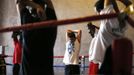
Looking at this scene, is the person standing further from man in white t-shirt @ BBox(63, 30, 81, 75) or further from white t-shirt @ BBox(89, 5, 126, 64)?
man in white t-shirt @ BBox(63, 30, 81, 75)

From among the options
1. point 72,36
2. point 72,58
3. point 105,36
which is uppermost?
point 72,36

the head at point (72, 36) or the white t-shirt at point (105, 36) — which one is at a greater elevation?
the head at point (72, 36)

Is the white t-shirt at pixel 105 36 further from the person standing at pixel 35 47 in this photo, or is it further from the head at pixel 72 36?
the head at pixel 72 36

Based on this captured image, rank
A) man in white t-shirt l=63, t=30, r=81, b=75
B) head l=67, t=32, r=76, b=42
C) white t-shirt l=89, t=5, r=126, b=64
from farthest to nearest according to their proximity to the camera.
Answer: head l=67, t=32, r=76, b=42, man in white t-shirt l=63, t=30, r=81, b=75, white t-shirt l=89, t=5, r=126, b=64

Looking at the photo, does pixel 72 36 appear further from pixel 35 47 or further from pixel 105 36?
pixel 35 47

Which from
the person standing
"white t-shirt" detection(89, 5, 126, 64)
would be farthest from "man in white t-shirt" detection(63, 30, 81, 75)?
the person standing

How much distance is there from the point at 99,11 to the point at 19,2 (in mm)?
1040

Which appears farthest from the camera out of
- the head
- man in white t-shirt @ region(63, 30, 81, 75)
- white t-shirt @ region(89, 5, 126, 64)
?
the head

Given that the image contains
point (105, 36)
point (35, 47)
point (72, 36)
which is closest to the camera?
point (35, 47)

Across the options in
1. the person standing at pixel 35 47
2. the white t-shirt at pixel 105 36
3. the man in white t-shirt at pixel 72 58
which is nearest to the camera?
the person standing at pixel 35 47

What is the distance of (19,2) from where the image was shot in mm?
2166

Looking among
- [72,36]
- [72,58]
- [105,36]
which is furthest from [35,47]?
[72,36]

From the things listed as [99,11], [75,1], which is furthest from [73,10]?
[99,11]

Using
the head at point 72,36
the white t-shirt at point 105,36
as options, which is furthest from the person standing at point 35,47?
the head at point 72,36
